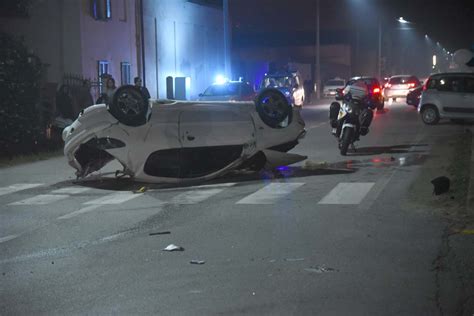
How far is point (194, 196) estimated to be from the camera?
36.5ft

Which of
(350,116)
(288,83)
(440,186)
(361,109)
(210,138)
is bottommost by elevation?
(440,186)

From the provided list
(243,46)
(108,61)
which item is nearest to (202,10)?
(108,61)


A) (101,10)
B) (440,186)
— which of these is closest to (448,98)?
(101,10)

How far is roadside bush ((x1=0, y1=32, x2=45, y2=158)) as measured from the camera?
1811cm

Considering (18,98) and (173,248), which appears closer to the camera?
(173,248)

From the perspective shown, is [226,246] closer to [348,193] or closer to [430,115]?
[348,193]

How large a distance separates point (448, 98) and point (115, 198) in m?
15.6

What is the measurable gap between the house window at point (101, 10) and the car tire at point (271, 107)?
56.4 feet

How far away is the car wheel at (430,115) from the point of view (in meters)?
24.2

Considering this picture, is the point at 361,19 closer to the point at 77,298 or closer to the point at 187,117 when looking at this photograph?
the point at 187,117

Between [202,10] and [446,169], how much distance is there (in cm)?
3002

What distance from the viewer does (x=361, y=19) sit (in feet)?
245

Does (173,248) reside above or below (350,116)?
below

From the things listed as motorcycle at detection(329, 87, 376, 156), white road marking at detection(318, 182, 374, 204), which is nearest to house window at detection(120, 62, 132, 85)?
motorcycle at detection(329, 87, 376, 156)
